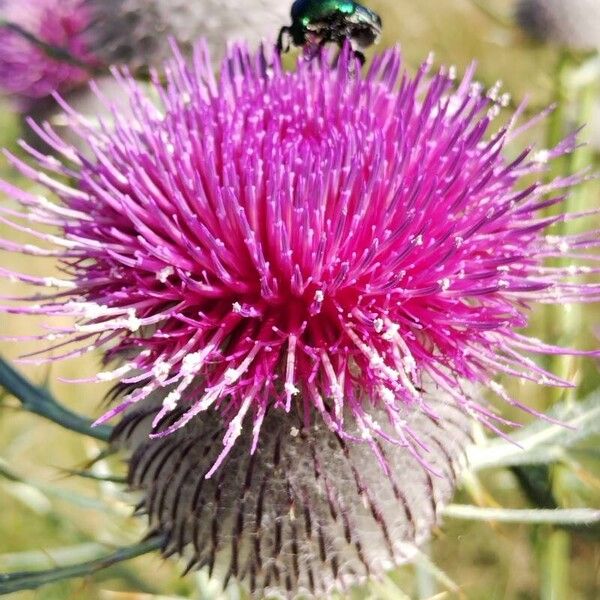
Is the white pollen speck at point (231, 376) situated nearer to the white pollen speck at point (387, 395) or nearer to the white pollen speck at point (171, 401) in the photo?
the white pollen speck at point (171, 401)

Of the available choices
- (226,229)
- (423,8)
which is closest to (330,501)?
(226,229)

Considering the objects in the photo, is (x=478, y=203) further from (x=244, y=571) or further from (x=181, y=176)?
(x=244, y=571)

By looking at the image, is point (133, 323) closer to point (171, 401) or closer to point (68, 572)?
point (171, 401)

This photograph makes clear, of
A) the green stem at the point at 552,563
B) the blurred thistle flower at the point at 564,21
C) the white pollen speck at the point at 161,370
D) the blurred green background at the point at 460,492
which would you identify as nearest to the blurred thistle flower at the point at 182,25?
the blurred green background at the point at 460,492

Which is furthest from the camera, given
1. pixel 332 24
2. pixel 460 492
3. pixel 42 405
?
pixel 460 492

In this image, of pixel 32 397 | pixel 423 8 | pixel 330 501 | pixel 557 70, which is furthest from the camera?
pixel 423 8

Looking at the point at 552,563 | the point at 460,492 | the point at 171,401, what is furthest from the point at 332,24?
the point at 460,492
